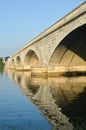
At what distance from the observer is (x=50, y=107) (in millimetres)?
18016

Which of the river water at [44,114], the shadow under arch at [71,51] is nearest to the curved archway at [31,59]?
the shadow under arch at [71,51]

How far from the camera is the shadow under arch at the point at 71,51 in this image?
1537 inches

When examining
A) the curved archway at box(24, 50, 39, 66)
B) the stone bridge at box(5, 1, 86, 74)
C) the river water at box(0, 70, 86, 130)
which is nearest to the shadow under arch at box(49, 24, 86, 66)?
the stone bridge at box(5, 1, 86, 74)

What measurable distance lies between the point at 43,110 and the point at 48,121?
3.05m

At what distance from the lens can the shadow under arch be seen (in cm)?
3904

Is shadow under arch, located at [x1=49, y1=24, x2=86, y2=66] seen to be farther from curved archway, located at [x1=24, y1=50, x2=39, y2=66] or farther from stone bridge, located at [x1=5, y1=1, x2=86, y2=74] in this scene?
curved archway, located at [x1=24, y1=50, x2=39, y2=66]

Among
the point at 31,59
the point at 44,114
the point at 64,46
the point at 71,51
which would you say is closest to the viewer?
the point at 44,114

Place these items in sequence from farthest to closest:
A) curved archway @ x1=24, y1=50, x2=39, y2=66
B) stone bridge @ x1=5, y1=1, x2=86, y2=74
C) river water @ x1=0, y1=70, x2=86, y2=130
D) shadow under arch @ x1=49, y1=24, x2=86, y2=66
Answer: curved archway @ x1=24, y1=50, x2=39, y2=66
shadow under arch @ x1=49, y1=24, x2=86, y2=66
stone bridge @ x1=5, y1=1, x2=86, y2=74
river water @ x1=0, y1=70, x2=86, y2=130

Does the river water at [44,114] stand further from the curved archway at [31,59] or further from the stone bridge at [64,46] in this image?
the curved archway at [31,59]

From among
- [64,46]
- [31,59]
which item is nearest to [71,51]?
→ [64,46]

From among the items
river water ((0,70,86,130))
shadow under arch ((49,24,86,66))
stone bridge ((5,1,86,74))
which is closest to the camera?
river water ((0,70,86,130))

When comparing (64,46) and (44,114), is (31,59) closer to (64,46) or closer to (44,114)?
(64,46)

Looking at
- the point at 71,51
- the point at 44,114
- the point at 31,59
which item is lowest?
the point at 44,114

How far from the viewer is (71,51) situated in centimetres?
4434
